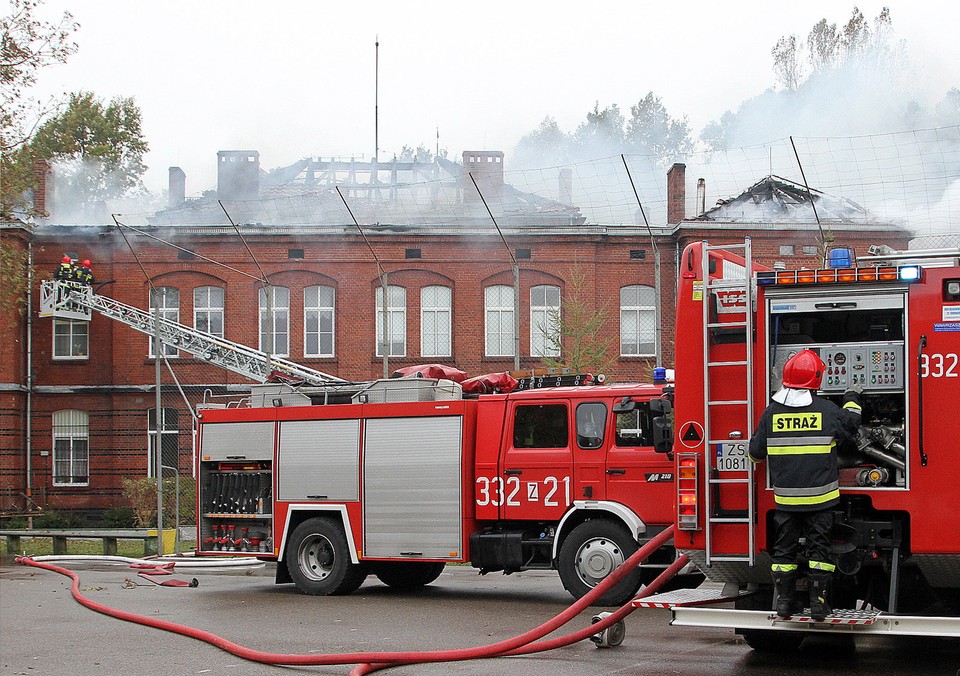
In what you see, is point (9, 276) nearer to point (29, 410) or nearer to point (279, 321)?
point (279, 321)

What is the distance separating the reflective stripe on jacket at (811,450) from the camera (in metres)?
7.47

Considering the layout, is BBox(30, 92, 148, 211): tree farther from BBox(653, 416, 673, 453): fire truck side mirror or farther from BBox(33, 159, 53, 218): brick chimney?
BBox(653, 416, 673, 453): fire truck side mirror

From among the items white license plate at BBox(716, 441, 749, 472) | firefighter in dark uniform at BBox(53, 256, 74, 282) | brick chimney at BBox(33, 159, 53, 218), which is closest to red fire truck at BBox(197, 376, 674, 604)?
white license plate at BBox(716, 441, 749, 472)

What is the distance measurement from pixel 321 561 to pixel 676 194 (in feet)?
73.9

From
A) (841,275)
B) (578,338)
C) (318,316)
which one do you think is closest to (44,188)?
(318,316)

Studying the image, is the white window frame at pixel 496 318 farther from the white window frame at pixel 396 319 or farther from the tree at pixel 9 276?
the tree at pixel 9 276

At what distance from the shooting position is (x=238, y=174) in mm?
39125

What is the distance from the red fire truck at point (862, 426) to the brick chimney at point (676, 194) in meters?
25.8

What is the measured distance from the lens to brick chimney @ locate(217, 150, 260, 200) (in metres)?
38.6

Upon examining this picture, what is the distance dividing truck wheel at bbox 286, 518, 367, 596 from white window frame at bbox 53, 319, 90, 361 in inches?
914

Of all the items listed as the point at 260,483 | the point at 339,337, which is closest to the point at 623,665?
the point at 260,483

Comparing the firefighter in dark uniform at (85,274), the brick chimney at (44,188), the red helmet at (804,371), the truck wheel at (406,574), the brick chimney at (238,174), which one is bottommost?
the truck wheel at (406,574)

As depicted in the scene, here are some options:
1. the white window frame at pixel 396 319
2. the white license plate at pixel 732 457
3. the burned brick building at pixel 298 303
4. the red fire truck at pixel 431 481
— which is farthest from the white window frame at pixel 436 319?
the white license plate at pixel 732 457

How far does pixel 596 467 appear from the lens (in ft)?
41.0
